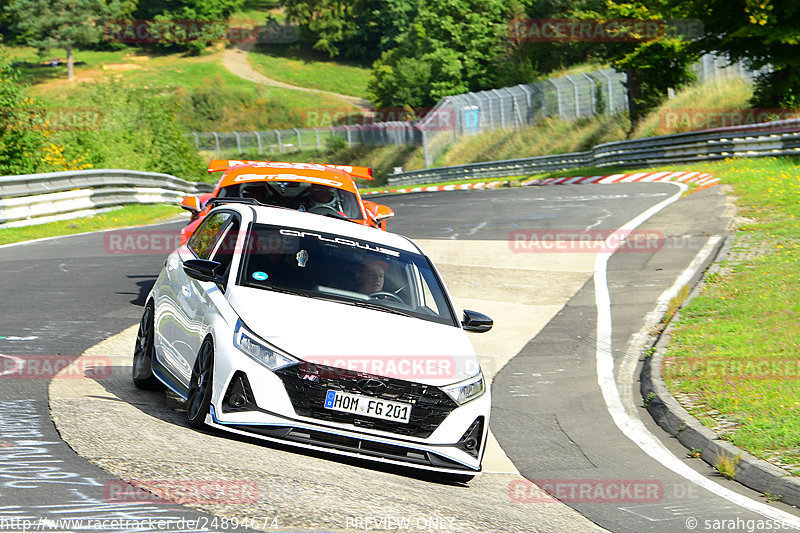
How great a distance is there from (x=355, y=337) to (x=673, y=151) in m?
30.1

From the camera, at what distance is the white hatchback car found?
21.9ft

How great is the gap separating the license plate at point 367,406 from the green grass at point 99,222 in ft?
49.3

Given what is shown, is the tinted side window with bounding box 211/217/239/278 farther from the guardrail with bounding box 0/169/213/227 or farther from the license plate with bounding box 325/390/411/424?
the guardrail with bounding box 0/169/213/227

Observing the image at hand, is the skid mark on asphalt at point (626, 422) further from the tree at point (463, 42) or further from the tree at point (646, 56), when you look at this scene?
the tree at point (463, 42)

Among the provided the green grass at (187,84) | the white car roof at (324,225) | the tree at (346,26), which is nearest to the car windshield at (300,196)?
the white car roof at (324,225)

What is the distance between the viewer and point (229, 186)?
12.2 m

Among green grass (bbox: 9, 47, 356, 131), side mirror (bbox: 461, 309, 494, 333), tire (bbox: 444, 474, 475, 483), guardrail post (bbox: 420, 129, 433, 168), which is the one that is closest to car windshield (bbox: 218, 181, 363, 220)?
side mirror (bbox: 461, 309, 494, 333)

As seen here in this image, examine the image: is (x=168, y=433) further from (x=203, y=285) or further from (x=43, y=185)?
(x=43, y=185)

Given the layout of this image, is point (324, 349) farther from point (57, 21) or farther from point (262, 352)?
point (57, 21)

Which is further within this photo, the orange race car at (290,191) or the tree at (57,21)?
the tree at (57,21)

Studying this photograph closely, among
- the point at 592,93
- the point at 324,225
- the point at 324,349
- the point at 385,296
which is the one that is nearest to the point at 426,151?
the point at 592,93

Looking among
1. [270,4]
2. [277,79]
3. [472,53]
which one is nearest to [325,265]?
[472,53]

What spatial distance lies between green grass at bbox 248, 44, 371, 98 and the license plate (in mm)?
125627

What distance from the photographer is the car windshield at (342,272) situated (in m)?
7.74
